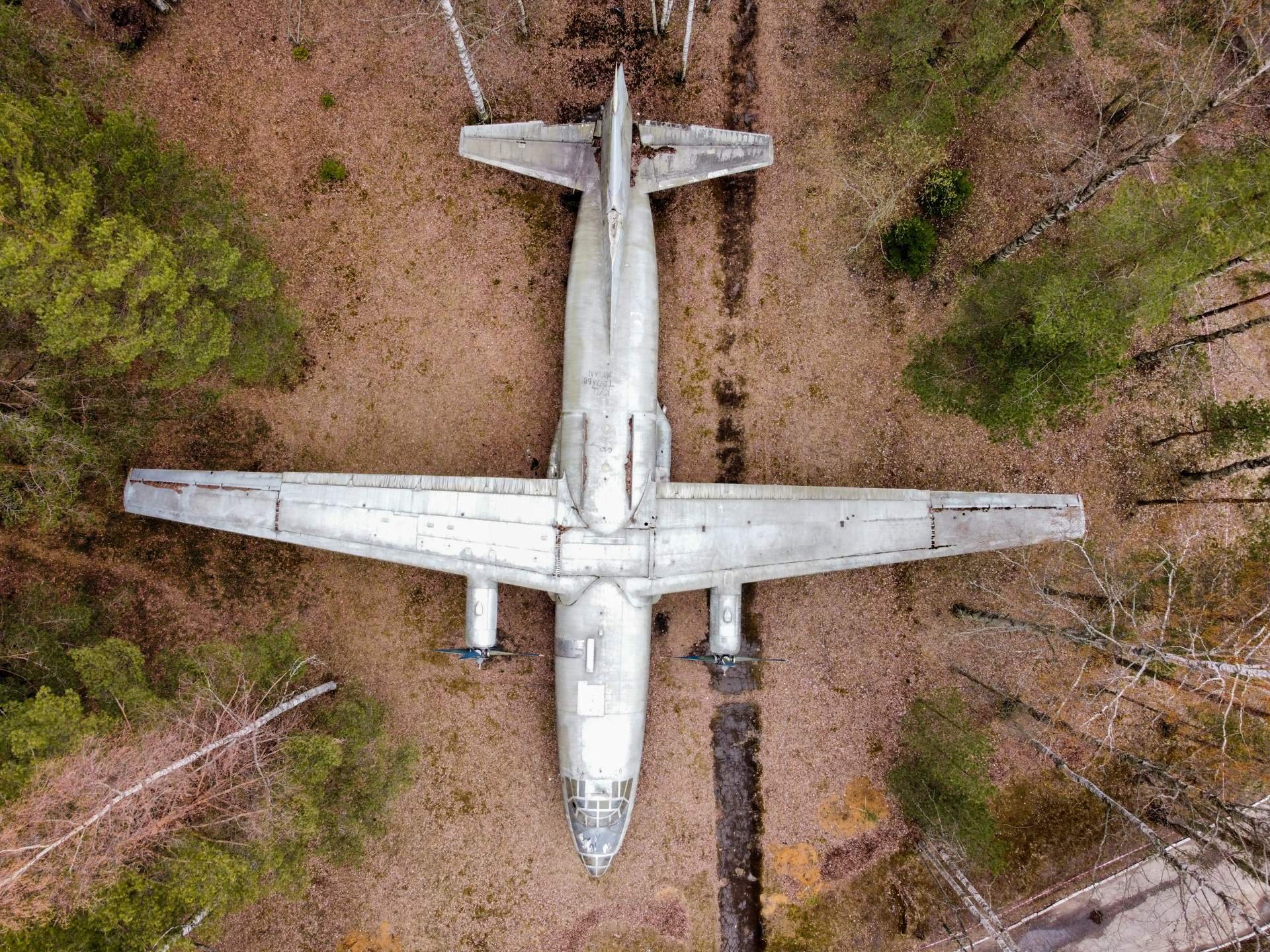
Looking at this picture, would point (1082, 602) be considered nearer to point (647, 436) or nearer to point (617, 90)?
point (647, 436)

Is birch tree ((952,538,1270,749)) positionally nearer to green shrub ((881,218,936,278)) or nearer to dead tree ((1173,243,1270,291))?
dead tree ((1173,243,1270,291))

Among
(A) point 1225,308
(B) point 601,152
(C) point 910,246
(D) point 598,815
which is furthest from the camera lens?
(A) point 1225,308

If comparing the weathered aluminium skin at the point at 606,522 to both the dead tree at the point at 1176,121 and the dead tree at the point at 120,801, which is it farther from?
the dead tree at the point at 1176,121

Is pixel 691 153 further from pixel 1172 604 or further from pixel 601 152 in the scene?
pixel 1172 604

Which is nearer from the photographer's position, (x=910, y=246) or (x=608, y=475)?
(x=608, y=475)

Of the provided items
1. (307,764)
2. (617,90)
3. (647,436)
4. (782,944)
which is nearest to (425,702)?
(307,764)

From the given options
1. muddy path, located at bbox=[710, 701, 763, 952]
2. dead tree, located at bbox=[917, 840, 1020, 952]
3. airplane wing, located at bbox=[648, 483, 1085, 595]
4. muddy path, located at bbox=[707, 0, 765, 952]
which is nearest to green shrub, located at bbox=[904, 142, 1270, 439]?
airplane wing, located at bbox=[648, 483, 1085, 595]

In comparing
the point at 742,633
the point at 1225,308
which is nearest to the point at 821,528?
the point at 742,633
